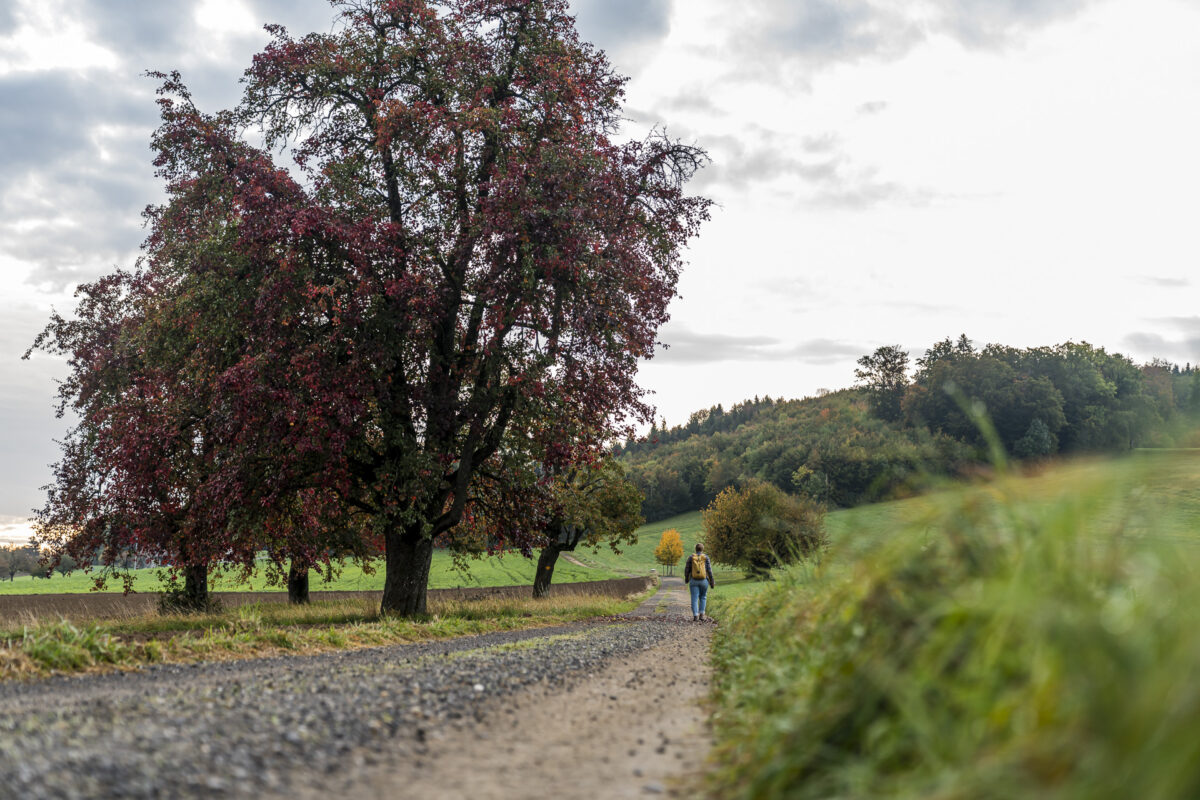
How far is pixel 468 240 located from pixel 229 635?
8.60 m

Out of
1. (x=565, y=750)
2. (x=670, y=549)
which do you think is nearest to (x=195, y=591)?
(x=565, y=750)

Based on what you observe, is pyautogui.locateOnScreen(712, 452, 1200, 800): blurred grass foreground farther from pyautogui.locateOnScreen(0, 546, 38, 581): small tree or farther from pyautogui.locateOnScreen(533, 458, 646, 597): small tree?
pyautogui.locateOnScreen(0, 546, 38, 581): small tree

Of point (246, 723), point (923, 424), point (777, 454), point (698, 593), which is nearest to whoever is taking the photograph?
point (246, 723)

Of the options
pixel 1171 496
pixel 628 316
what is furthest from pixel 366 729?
pixel 628 316

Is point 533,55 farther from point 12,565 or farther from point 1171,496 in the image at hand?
point 12,565

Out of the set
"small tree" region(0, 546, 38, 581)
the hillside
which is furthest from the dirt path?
"small tree" region(0, 546, 38, 581)

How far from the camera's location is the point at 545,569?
32094 millimetres

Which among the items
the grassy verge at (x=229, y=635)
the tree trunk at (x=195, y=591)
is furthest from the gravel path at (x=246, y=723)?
the tree trunk at (x=195, y=591)

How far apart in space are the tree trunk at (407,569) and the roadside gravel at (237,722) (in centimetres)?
873

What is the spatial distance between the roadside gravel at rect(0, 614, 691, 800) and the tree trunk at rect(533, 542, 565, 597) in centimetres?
2346

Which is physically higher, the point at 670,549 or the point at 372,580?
the point at 372,580

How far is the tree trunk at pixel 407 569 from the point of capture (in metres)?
17.1

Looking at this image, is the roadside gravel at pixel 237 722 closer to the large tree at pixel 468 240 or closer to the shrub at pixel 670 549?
the large tree at pixel 468 240

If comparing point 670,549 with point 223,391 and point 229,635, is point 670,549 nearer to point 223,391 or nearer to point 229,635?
point 223,391
